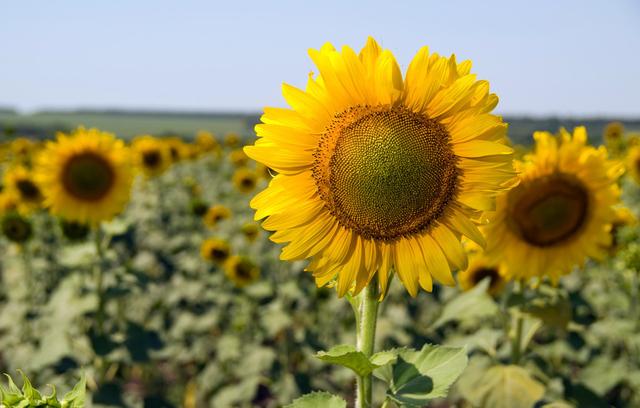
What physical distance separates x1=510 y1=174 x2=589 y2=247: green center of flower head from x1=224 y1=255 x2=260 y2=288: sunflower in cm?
355

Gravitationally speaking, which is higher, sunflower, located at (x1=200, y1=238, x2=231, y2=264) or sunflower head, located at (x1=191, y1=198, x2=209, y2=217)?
sunflower head, located at (x1=191, y1=198, x2=209, y2=217)

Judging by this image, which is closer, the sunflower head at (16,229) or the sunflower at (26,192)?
the sunflower head at (16,229)

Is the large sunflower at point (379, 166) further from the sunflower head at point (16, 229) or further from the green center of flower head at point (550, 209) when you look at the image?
the sunflower head at point (16, 229)

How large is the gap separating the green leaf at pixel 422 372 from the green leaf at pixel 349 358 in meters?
0.04

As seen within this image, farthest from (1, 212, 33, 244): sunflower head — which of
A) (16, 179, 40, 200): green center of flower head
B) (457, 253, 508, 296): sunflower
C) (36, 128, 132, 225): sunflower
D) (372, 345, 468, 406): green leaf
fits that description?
(372, 345, 468, 406): green leaf

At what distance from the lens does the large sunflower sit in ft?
5.64

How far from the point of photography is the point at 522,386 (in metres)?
2.95

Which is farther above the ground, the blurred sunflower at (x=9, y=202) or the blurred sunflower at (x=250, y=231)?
the blurred sunflower at (x=9, y=202)

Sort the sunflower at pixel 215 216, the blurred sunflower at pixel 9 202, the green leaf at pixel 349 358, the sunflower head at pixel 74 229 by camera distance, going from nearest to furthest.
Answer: the green leaf at pixel 349 358 < the sunflower head at pixel 74 229 < the blurred sunflower at pixel 9 202 < the sunflower at pixel 215 216

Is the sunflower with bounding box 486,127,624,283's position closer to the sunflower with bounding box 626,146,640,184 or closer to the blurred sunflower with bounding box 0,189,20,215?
the sunflower with bounding box 626,146,640,184

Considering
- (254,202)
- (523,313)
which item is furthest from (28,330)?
(254,202)

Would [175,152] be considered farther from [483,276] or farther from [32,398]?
[32,398]

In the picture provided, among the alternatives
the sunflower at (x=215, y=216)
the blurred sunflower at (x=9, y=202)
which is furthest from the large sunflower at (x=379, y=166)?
the blurred sunflower at (x=9, y=202)

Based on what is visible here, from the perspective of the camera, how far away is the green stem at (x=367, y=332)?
1.80m
